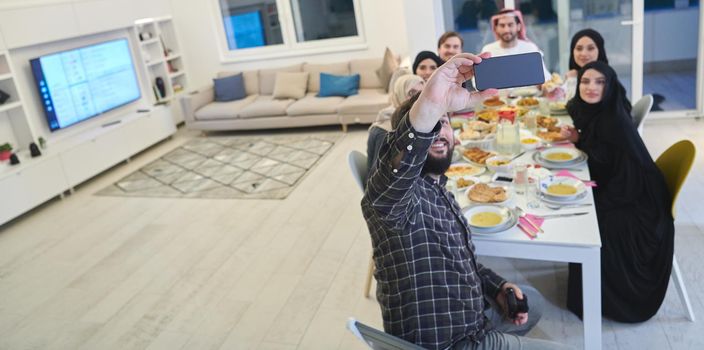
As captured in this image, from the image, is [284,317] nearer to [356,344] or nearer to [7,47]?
[356,344]

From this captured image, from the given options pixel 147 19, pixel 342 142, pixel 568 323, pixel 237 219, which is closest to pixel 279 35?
pixel 147 19

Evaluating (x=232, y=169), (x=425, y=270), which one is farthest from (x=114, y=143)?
(x=425, y=270)

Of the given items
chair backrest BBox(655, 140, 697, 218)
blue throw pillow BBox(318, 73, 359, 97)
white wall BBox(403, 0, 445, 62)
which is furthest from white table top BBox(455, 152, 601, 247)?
blue throw pillow BBox(318, 73, 359, 97)

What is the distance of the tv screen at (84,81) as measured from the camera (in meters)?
5.46

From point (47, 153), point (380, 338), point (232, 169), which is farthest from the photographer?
point (232, 169)

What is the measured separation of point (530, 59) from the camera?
1346 mm

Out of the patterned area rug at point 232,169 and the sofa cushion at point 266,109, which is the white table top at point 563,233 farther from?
the sofa cushion at point 266,109

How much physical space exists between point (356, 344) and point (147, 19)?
5.56 metres

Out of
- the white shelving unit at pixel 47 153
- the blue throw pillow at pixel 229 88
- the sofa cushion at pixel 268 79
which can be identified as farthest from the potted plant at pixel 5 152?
the sofa cushion at pixel 268 79

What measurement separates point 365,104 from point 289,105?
3.31 feet

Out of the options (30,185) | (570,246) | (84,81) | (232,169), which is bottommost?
(232,169)

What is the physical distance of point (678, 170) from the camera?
8.05 ft

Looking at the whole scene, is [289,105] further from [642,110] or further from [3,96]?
[642,110]

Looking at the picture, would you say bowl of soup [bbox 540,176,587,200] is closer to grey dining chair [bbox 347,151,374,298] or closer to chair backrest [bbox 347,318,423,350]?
grey dining chair [bbox 347,151,374,298]
